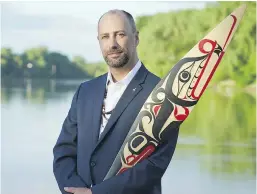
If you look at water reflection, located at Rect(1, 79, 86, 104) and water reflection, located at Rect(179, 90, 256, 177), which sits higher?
water reflection, located at Rect(1, 79, 86, 104)

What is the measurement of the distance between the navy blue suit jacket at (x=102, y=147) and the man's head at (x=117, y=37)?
9 centimetres

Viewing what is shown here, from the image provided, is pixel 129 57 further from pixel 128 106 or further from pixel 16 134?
pixel 16 134

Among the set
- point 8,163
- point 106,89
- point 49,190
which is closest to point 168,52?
point 8,163

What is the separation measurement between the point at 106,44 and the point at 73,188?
1.46 feet

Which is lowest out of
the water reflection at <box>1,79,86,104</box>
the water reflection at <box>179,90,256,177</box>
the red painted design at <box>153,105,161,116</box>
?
the water reflection at <box>179,90,256,177</box>

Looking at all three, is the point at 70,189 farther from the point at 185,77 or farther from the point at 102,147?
the point at 185,77

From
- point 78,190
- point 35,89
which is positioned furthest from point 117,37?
point 35,89

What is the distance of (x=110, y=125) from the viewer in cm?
178

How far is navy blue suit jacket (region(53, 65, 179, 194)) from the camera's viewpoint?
1.73m

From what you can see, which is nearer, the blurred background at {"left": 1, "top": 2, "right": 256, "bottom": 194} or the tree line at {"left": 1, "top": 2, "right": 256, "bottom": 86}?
the blurred background at {"left": 1, "top": 2, "right": 256, "bottom": 194}

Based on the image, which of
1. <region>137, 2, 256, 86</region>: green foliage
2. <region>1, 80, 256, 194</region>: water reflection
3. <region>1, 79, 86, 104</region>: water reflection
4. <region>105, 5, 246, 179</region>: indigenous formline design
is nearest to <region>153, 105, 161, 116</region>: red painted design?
<region>105, 5, 246, 179</region>: indigenous formline design

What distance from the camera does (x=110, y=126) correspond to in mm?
1777

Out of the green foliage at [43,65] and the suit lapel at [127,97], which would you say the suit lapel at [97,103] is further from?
the green foliage at [43,65]

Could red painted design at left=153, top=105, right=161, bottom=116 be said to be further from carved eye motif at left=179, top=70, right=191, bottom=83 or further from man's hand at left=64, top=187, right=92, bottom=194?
man's hand at left=64, top=187, right=92, bottom=194
